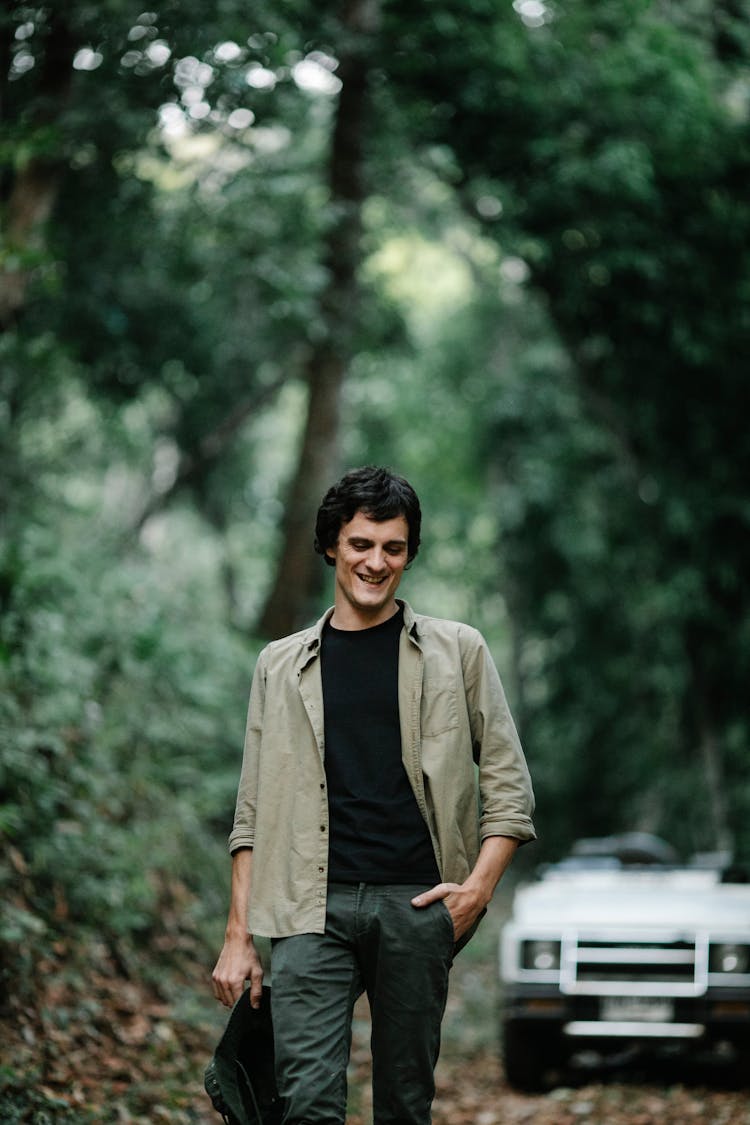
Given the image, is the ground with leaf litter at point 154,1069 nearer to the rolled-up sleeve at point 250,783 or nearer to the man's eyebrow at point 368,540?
the rolled-up sleeve at point 250,783

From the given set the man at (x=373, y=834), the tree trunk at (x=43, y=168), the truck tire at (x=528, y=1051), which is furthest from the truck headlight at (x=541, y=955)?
the tree trunk at (x=43, y=168)

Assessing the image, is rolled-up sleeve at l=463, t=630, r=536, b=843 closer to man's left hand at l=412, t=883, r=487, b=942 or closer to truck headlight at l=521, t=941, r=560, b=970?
man's left hand at l=412, t=883, r=487, b=942

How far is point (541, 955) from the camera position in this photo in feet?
32.0

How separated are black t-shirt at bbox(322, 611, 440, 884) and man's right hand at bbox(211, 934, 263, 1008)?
0.34m

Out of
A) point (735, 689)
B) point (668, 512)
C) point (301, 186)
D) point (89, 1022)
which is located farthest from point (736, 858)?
point (89, 1022)

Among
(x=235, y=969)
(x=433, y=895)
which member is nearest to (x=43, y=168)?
(x=235, y=969)

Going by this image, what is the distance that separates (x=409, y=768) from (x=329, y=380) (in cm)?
1422

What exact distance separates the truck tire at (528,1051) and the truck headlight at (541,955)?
0.36 meters

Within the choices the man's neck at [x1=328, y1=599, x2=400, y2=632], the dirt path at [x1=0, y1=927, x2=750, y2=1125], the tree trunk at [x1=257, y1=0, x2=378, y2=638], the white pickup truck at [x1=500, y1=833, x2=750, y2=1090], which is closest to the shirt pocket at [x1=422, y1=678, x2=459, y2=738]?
the man's neck at [x1=328, y1=599, x2=400, y2=632]

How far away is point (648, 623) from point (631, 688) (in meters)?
2.02

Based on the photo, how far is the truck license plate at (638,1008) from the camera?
948 cm

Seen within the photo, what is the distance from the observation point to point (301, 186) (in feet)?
54.4

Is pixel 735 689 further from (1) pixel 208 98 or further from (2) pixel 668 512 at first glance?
(1) pixel 208 98

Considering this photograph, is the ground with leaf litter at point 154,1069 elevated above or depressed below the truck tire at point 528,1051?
above
